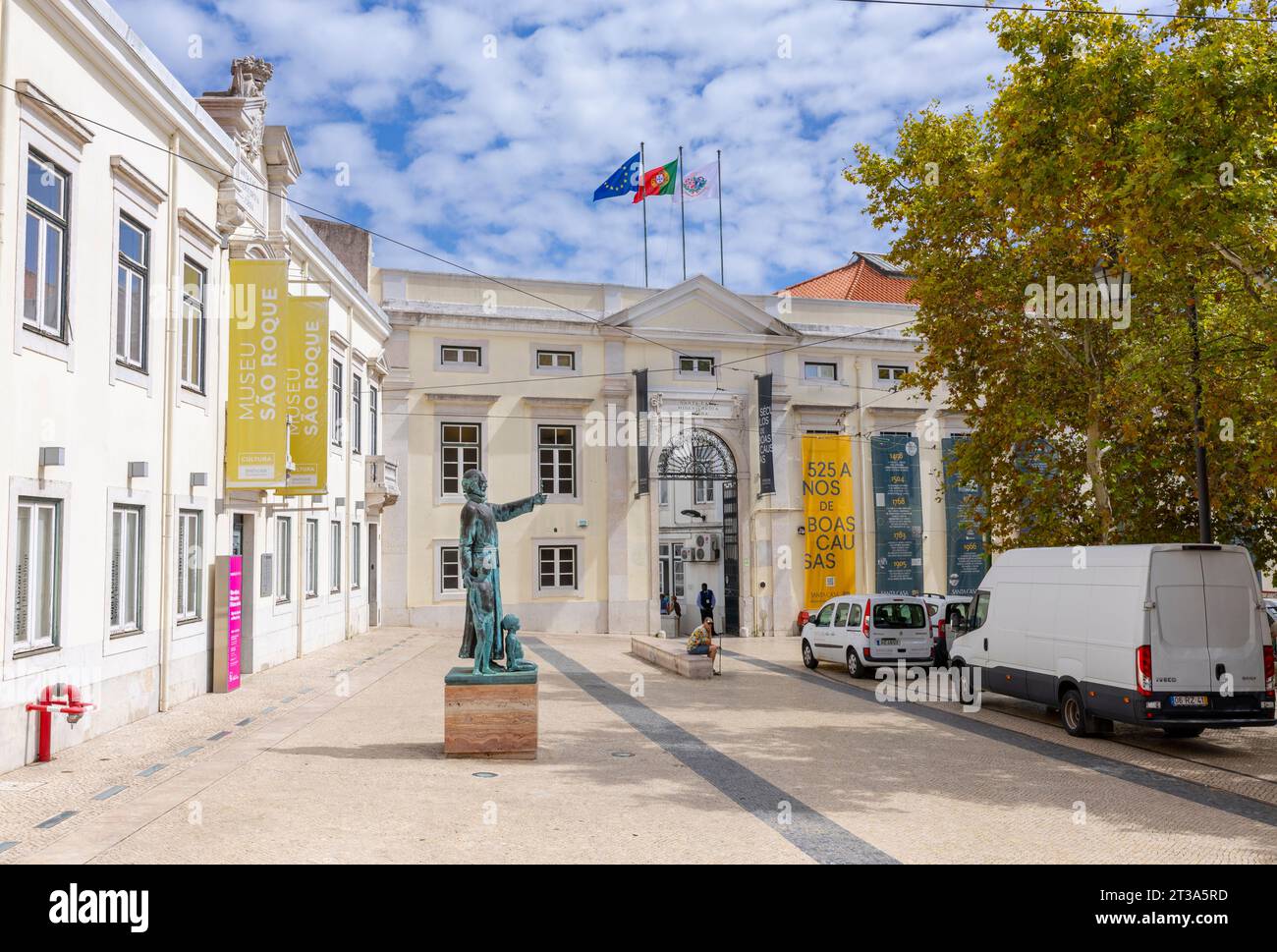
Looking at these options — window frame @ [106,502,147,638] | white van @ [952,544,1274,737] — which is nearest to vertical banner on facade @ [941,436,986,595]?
white van @ [952,544,1274,737]

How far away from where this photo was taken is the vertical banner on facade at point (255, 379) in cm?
1623

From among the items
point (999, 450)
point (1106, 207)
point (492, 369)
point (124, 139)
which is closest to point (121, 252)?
point (124, 139)

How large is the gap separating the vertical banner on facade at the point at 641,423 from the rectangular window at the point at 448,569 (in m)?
5.78

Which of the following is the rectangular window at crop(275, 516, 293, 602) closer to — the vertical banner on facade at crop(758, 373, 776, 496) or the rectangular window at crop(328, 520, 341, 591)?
the rectangular window at crop(328, 520, 341, 591)

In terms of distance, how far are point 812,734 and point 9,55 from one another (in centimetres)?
1175

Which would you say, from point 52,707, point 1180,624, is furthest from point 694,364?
point 52,707

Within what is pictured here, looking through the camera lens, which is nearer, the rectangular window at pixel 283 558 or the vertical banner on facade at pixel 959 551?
the rectangular window at pixel 283 558

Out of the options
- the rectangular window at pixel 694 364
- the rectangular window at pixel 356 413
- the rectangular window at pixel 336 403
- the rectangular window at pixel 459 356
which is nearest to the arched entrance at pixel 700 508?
the rectangular window at pixel 694 364

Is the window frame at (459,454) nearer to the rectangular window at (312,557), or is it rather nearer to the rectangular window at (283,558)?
the rectangular window at (312,557)

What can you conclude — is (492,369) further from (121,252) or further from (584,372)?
(121,252)

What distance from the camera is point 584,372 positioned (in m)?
31.2

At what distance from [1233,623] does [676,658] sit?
10190mm

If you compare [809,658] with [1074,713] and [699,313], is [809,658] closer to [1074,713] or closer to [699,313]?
[1074,713]

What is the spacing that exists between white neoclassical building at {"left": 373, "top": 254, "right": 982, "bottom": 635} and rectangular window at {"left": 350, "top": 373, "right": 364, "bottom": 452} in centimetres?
260
